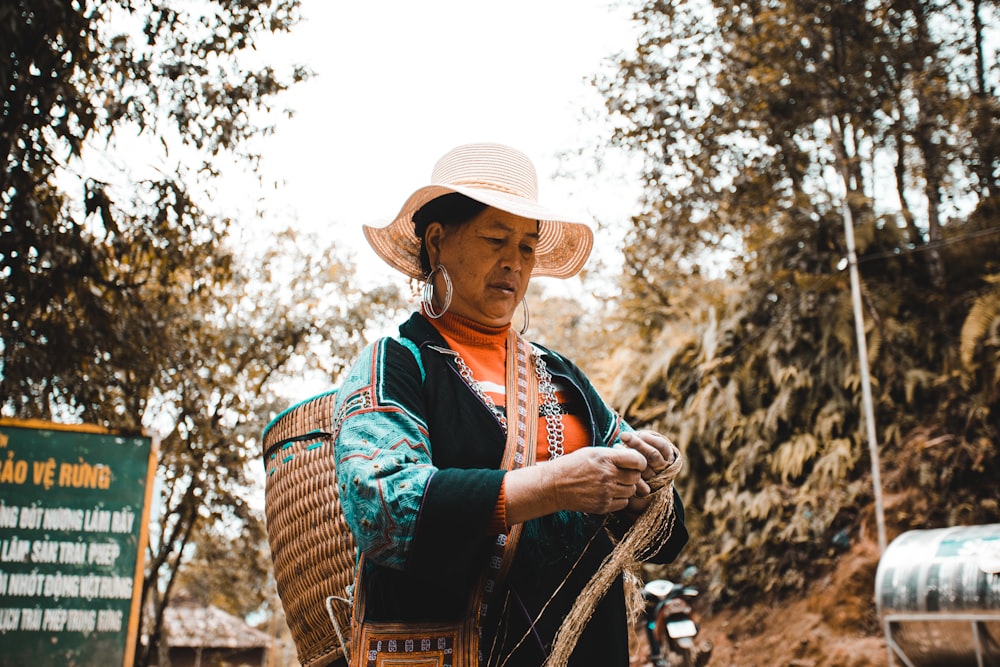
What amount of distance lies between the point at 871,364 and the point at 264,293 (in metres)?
8.44

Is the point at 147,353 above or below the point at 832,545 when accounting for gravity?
above

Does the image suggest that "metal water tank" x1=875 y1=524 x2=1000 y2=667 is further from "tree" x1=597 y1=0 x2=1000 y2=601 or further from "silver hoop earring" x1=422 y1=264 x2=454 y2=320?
"silver hoop earring" x1=422 y1=264 x2=454 y2=320

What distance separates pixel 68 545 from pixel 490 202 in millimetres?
5352

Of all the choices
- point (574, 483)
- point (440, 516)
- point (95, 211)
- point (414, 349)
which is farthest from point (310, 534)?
point (95, 211)

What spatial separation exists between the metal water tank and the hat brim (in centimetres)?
398

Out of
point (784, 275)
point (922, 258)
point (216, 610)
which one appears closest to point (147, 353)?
point (784, 275)

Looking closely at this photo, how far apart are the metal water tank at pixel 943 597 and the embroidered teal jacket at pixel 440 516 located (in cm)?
414

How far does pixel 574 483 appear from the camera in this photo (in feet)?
4.65

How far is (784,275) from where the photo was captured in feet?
31.5

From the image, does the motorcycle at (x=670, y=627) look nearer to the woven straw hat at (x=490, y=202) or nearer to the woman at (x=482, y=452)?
the woven straw hat at (x=490, y=202)

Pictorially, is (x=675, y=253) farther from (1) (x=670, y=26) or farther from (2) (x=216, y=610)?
(2) (x=216, y=610)

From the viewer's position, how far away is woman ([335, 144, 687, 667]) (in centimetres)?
143

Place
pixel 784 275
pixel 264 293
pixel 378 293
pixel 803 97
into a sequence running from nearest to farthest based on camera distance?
pixel 803 97, pixel 784 275, pixel 378 293, pixel 264 293

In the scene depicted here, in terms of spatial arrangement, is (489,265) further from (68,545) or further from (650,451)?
(68,545)
